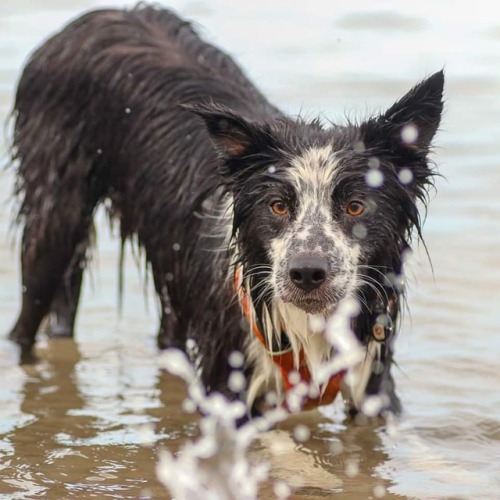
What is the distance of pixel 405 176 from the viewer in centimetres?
543

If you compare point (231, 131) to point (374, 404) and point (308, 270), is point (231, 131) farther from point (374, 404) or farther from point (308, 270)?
point (374, 404)

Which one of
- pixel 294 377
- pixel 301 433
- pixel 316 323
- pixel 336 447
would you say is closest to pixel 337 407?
pixel 301 433

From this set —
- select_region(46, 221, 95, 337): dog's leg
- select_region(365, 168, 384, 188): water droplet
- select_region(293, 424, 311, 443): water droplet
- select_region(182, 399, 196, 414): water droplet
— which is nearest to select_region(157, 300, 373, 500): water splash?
select_region(293, 424, 311, 443): water droplet

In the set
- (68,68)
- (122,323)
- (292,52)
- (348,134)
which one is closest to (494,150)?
(292,52)

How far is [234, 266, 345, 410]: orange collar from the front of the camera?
571 cm

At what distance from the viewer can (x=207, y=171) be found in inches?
255

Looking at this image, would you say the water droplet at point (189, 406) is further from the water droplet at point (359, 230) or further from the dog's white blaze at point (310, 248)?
the water droplet at point (359, 230)

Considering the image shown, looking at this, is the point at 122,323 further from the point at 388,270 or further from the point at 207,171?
the point at 388,270

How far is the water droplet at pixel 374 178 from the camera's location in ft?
17.5

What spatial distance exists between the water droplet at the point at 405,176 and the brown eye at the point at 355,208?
236mm

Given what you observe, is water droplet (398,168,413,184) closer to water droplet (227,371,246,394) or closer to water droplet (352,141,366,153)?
water droplet (352,141,366,153)

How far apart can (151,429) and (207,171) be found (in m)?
1.26

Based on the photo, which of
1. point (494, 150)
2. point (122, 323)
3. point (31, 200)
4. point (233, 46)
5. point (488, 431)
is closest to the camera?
point (488, 431)

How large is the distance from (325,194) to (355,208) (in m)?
0.14
